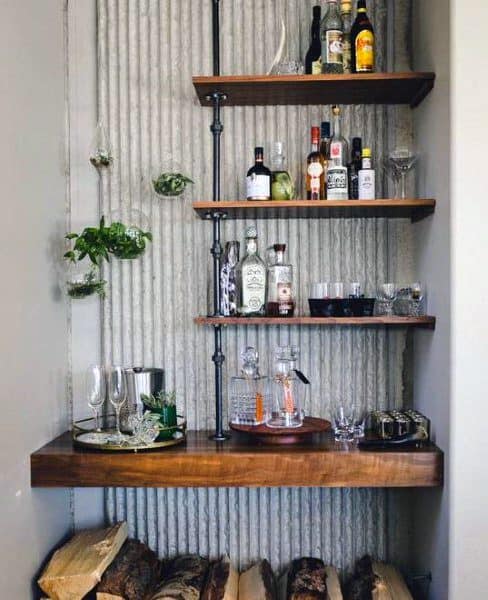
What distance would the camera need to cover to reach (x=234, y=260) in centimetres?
252

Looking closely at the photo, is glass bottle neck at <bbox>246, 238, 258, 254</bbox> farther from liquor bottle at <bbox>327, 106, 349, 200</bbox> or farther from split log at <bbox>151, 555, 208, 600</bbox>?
split log at <bbox>151, 555, 208, 600</bbox>

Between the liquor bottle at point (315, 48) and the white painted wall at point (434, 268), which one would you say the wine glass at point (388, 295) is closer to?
the white painted wall at point (434, 268)

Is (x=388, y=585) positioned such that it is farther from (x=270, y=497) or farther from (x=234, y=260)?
(x=234, y=260)

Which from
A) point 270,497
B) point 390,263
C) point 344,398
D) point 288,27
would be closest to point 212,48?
point 288,27

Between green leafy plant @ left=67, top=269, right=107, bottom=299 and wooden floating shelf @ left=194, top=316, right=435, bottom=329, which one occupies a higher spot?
green leafy plant @ left=67, top=269, right=107, bottom=299

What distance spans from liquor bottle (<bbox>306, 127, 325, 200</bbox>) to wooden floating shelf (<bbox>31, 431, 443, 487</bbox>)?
2.84ft

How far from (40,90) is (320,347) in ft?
4.31

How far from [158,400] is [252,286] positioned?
50 centimetres

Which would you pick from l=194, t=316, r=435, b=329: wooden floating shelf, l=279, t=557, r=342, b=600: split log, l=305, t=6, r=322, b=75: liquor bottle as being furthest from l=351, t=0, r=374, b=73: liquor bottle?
l=279, t=557, r=342, b=600: split log

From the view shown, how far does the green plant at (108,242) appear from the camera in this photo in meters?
2.40

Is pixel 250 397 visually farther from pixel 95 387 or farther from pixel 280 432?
pixel 95 387

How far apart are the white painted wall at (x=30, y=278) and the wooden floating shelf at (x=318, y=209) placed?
1.72 feet

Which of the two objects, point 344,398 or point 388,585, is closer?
point 388,585

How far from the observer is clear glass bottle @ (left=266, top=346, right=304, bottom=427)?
2451 millimetres
